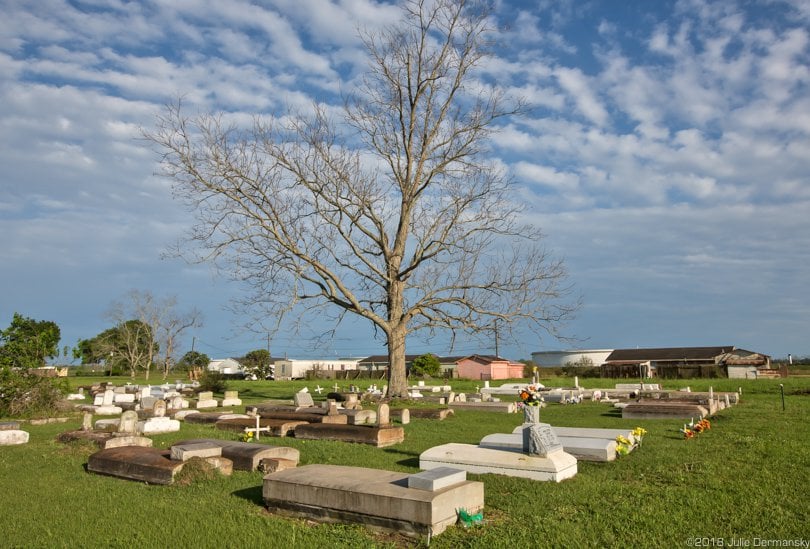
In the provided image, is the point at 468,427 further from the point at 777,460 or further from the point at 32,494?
the point at 32,494

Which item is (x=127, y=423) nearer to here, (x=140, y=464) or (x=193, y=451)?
(x=140, y=464)

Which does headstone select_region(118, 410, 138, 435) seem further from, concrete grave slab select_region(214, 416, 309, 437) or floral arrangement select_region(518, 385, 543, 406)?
A: floral arrangement select_region(518, 385, 543, 406)

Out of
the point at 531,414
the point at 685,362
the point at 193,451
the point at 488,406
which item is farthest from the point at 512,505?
the point at 685,362

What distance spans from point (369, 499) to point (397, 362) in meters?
18.8

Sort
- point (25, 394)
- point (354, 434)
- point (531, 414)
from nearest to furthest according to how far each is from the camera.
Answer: point (531, 414) → point (354, 434) → point (25, 394)

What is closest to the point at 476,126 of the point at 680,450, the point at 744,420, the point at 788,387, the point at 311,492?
the point at 744,420

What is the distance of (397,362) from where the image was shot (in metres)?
25.0

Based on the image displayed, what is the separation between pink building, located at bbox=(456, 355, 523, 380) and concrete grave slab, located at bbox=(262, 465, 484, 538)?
56.9 meters

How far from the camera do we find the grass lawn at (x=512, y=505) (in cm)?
585

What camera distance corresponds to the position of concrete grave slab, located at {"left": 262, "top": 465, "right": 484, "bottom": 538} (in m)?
6.06

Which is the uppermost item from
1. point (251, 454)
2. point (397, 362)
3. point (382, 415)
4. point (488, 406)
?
point (397, 362)

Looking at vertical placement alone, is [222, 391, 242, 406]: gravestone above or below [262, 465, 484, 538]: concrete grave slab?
below

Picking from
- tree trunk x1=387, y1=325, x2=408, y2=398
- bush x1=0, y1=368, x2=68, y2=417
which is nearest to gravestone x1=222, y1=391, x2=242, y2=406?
Answer: bush x1=0, y1=368, x2=68, y2=417

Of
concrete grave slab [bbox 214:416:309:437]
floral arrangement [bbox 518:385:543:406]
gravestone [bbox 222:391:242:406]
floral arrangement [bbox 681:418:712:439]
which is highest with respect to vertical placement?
floral arrangement [bbox 518:385:543:406]
